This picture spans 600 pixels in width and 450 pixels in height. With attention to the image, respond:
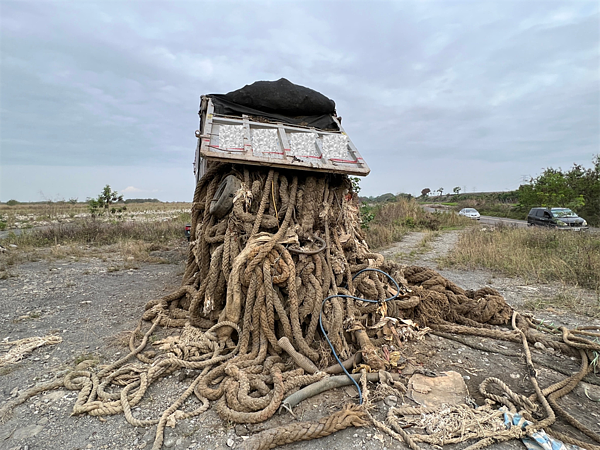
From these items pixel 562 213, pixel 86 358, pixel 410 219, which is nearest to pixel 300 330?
pixel 86 358

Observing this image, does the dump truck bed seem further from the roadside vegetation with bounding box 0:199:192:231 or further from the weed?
the roadside vegetation with bounding box 0:199:192:231

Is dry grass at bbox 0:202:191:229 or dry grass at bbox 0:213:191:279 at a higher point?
dry grass at bbox 0:202:191:229

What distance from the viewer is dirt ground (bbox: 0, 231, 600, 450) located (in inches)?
81.0

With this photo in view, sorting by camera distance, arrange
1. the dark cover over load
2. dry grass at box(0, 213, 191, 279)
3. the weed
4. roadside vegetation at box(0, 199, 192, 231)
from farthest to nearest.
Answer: roadside vegetation at box(0, 199, 192, 231) → dry grass at box(0, 213, 191, 279) → the dark cover over load → the weed

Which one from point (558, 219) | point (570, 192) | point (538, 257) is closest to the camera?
point (538, 257)

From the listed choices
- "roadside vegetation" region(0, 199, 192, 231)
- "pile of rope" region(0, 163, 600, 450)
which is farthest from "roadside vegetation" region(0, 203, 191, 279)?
"roadside vegetation" region(0, 199, 192, 231)

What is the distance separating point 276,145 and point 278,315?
2.07m

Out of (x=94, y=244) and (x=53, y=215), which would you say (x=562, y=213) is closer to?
(x=94, y=244)

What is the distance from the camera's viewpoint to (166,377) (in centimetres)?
277

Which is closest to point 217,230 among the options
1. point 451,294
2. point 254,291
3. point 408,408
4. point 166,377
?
point 254,291

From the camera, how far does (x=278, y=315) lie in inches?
120

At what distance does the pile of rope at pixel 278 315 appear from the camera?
243cm

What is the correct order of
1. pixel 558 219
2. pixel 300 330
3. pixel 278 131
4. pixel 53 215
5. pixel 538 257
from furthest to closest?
pixel 53 215, pixel 558 219, pixel 538 257, pixel 278 131, pixel 300 330

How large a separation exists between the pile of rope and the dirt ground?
0.29 ft
